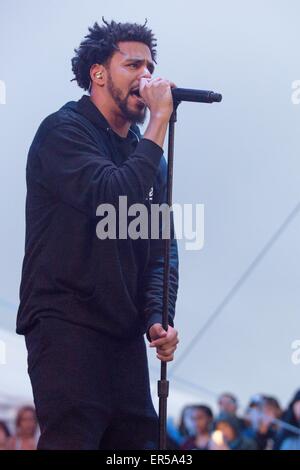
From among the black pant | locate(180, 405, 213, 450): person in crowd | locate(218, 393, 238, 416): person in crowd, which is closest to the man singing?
the black pant

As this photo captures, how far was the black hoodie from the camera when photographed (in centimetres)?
177

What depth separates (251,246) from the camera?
9.37ft

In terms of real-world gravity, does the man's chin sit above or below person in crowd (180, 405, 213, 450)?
above

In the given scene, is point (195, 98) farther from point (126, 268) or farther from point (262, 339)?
point (262, 339)

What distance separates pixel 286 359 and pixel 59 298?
1.30 metres

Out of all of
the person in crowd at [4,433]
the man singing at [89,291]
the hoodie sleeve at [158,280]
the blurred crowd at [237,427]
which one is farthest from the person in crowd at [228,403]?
the man singing at [89,291]

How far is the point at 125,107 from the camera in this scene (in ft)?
6.34

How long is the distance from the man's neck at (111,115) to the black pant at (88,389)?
440 mm

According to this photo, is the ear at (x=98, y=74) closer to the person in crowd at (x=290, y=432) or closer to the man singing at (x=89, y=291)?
the man singing at (x=89, y=291)

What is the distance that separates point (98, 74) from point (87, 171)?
30 centimetres

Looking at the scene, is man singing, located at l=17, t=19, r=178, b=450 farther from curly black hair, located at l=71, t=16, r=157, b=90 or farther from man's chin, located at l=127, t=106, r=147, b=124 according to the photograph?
curly black hair, located at l=71, t=16, r=157, b=90

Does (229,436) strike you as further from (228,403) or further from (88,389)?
(88,389)

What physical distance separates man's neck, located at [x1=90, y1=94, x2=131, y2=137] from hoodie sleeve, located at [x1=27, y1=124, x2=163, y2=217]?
0.42 feet

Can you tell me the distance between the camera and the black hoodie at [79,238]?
177 cm
